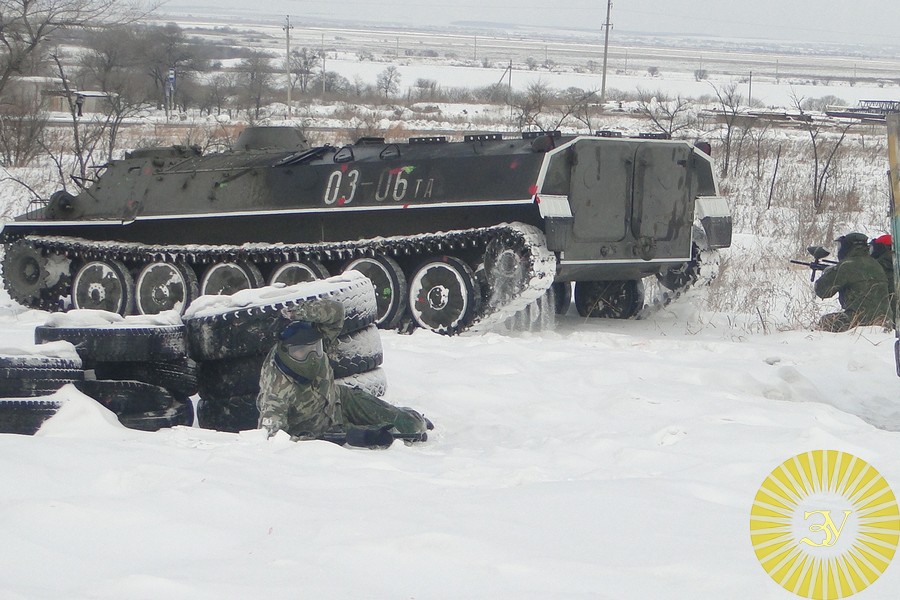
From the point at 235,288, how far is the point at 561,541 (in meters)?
8.30

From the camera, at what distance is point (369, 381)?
693cm

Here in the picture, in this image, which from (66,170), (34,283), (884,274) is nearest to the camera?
(884,274)

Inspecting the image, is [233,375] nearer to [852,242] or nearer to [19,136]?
[852,242]

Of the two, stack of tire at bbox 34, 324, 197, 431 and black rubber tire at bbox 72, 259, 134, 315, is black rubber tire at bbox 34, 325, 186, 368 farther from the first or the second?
black rubber tire at bbox 72, 259, 134, 315

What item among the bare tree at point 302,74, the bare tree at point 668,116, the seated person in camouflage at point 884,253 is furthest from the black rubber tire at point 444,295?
the bare tree at point 302,74

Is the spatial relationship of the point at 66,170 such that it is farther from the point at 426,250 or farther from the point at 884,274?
the point at 884,274

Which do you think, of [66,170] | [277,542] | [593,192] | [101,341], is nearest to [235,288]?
[593,192]

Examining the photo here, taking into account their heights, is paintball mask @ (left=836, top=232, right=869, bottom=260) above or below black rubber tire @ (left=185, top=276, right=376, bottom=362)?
above

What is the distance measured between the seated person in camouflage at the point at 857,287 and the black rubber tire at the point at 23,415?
6.96m

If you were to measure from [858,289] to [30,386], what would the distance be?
707 centimetres

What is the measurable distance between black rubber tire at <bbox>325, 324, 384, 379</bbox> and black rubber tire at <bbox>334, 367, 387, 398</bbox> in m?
0.03

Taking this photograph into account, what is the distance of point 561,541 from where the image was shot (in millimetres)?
3965

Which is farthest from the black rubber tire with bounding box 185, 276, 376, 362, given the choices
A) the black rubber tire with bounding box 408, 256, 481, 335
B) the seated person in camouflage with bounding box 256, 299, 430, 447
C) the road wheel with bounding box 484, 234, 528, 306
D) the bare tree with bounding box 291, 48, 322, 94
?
the bare tree with bounding box 291, 48, 322, 94

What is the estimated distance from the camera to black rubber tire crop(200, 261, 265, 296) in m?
11.7
